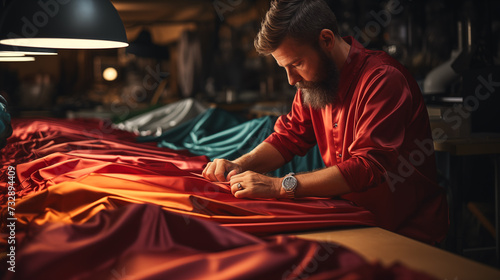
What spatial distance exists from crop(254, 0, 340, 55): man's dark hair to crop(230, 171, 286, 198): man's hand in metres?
0.43

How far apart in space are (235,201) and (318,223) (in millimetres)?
227

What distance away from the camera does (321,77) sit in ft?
4.92

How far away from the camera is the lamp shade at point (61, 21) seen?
1.30m

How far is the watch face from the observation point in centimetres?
125

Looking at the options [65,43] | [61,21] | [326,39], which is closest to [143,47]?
[65,43]

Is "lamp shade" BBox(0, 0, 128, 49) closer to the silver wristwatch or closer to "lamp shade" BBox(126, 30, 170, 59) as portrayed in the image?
the silver wristwatch

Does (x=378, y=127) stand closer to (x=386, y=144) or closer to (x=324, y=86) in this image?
(x=386, y=144)

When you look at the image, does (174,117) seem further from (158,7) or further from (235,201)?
(158,7)

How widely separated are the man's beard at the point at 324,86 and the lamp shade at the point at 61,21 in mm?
643

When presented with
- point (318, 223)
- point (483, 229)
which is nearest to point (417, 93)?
point (318, 223)

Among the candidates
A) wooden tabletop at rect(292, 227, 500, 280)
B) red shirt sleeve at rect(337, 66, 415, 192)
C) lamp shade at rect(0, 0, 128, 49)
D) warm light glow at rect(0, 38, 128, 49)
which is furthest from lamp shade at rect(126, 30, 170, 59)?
wooden tabletop at rect(292, 227, 500, 280)

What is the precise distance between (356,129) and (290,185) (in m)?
0.29

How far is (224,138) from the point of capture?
2.77 m

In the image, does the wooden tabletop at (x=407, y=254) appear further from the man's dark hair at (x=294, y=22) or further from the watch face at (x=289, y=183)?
the man's dark hair at (x=294, y=22)
